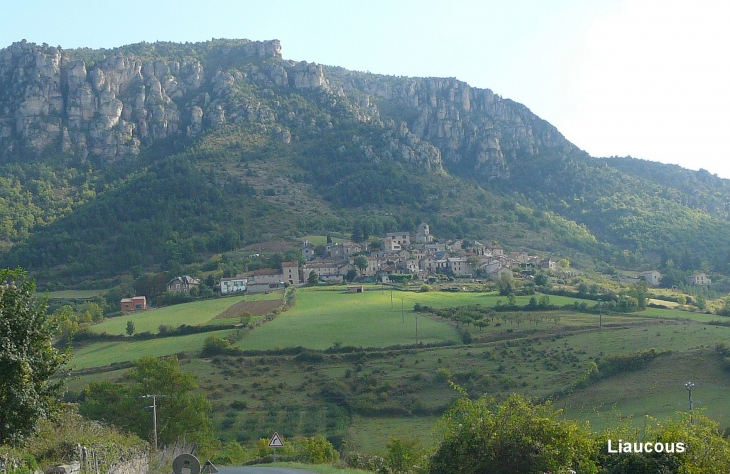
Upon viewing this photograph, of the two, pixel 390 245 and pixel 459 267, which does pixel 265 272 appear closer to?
pixel 459 267

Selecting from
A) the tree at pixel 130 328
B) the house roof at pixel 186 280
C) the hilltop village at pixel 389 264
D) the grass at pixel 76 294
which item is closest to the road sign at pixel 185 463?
the tree at pixel 130 328

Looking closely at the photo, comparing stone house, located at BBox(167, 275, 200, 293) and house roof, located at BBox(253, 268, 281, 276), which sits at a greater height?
house roof, located at BBox(253, 268, 281, 276)

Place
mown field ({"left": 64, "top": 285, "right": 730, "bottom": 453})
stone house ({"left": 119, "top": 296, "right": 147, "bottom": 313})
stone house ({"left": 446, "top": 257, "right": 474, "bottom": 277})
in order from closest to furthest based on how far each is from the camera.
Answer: mown field ({"left": 64, "top": 285, "right": 730, "bottom": 453})
stone house ({"left": 119, "top": 296, "right": 147, "bottom": 313})
stone house ({"left": 446, "top": 257, "right": 474, "bottom": 277})

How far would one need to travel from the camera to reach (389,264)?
99.2m

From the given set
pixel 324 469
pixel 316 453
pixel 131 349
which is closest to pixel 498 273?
pixel 131 349

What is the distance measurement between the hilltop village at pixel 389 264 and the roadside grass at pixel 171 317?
709 centimetres

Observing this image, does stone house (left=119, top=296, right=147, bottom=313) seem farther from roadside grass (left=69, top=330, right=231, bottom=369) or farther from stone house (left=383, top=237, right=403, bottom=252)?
stone house (left=383, top=237, right=403, bottom=252)

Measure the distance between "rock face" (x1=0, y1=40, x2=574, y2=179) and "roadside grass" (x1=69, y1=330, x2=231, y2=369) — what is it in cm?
8722

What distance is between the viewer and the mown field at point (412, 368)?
40.4 m

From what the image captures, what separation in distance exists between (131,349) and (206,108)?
103m

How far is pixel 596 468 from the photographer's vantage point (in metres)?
12.4

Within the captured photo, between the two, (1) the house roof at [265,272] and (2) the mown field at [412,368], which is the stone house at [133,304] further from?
(1) the house roof at [265,272]

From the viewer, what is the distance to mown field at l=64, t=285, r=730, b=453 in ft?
133

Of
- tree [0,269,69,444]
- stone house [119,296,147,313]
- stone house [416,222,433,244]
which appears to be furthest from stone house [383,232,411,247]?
tree [0,269,69,444]
